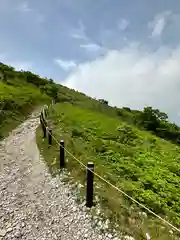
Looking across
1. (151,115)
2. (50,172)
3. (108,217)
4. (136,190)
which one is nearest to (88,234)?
(108,217)

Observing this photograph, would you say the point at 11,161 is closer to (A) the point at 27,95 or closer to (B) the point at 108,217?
(B) the point at 108,217

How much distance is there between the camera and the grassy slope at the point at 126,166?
1005 cm

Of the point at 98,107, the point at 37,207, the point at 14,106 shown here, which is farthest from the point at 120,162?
the point at 98,107

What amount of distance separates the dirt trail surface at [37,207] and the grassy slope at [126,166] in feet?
2.59

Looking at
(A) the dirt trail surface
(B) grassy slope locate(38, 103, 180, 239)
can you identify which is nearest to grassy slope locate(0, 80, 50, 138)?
(B) grassy slope locate(38, 103, 180, 239)

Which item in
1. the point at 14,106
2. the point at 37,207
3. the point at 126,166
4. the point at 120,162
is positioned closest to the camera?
the point at 37,207

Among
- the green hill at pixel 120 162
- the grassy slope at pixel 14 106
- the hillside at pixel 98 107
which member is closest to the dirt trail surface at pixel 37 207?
the green hill at pixel 120 162

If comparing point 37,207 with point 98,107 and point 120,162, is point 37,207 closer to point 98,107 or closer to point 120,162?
point 120,162

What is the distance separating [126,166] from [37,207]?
16.2 ft

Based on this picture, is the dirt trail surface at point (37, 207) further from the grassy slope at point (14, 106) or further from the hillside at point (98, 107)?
the hillside at point (98, 107)

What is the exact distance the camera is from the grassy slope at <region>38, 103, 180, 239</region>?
33.0 feet

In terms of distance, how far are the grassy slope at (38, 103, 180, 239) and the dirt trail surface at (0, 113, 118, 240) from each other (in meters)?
0.79

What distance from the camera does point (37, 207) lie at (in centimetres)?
1143

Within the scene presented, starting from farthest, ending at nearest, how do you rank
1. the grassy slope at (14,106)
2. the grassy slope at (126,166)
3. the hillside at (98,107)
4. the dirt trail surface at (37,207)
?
the hillside at (98,107)
the grassy slope at (14,106)
the grassy slope at (126,166)
the dirt trail surface at (37,207)
